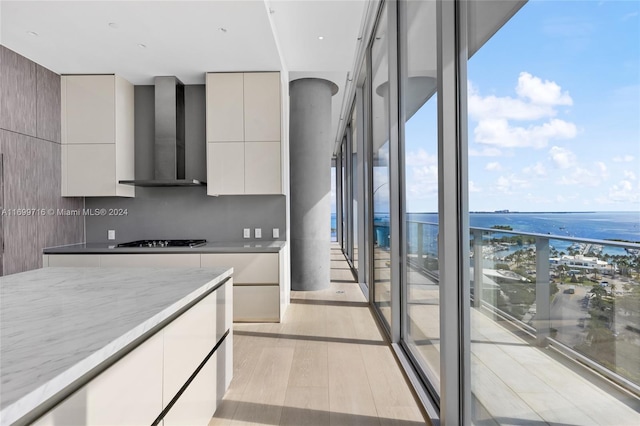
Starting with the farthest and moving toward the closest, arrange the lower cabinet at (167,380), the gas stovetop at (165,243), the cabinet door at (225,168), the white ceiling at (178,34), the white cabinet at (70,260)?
the cabinet door at (225,168) < the gas stovetop at (165,243) < the white cabinet at (70,260) < the white ceiling at (178,34) < the lower cabinet at (167,380)

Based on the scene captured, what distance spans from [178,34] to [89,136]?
1658 millimetres

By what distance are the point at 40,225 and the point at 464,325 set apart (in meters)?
3.88

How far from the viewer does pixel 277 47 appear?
3480mm

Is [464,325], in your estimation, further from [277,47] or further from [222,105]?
[222,105]

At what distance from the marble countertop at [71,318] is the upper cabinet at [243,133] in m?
2.07

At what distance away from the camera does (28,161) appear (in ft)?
11.4

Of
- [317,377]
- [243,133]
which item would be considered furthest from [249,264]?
[317,377]

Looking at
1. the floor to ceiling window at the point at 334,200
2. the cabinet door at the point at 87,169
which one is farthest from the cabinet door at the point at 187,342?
the floor to ceiling window at the point at 334,200

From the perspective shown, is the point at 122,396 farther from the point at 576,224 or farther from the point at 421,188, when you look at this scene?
the point at 421,188

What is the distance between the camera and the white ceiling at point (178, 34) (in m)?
2.69

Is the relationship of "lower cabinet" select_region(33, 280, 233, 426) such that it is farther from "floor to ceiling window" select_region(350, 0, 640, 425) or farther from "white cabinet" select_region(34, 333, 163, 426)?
"floor to ceiling window" select_region(350, 0, 640, 425)

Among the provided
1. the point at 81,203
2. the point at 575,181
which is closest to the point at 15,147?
the point at 81,203

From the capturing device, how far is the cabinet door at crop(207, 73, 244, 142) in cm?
400

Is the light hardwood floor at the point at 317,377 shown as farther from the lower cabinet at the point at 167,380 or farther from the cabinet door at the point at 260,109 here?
the cabinet door at the point at 260,109
